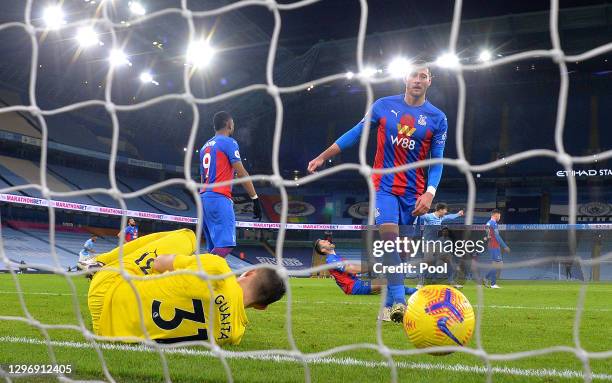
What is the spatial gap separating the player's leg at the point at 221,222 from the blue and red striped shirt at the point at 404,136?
179cm

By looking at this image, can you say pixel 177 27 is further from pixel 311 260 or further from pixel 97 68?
pixel 311 260

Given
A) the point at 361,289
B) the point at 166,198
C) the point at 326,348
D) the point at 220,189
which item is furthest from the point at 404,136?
the point at 166,198

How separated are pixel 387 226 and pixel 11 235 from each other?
22.1 meters

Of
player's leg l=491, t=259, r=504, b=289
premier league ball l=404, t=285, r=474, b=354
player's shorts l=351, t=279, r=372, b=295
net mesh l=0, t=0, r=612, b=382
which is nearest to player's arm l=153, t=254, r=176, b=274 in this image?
net mesh l=0, t=0, r=612, b=382

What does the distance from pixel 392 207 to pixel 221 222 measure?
2031mm

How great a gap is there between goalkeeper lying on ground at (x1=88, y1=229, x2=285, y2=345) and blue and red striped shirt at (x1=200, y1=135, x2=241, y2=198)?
246 cm

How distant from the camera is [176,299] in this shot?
2670mm

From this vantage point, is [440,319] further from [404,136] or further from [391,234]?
[404,136]

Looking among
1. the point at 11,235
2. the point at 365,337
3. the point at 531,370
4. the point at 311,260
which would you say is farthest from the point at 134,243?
the point at 311,260

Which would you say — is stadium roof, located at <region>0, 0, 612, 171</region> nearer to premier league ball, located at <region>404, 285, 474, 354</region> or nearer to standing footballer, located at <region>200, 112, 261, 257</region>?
standing footballer, located at <region>200, 112, 261, 257</region>

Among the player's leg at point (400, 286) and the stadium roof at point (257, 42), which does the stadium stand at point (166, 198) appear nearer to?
the stadium roof at point (257, 42)

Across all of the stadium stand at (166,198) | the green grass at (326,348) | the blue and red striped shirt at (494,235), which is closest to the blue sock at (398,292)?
the green grass at (326,348)

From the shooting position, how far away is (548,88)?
81.6 ft

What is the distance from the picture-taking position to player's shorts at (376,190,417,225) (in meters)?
4.10
